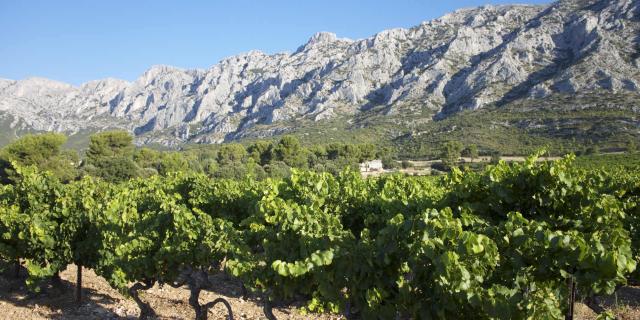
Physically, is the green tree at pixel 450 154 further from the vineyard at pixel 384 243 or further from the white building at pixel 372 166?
the vineyard at pixel 384 243

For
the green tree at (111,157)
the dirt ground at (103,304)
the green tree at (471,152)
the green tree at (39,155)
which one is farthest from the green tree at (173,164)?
the green tree at (471,152)

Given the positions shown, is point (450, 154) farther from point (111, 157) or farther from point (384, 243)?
point (384, 243)

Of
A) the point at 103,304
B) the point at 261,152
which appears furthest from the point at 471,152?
the point at 103,304

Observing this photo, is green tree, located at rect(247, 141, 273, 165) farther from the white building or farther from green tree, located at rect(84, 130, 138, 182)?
green tree, located at rect(84, 130, 138, 182)

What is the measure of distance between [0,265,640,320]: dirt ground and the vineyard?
116cm

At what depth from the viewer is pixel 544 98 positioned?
110 metres

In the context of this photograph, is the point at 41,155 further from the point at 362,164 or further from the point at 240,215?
the point at 362,164

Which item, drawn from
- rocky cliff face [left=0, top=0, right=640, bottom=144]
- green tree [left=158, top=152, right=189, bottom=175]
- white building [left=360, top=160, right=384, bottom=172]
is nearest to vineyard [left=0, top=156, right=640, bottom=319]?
green tree [left=158, top=152, right=189, bottom=175]

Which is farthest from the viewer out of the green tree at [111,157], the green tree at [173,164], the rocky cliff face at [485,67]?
the rocky cliff face at [485,67]

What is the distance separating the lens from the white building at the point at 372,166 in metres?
77.8

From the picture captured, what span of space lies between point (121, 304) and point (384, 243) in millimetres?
10520

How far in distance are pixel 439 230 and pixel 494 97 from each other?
135 m

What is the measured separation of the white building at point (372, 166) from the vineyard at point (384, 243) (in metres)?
65.7

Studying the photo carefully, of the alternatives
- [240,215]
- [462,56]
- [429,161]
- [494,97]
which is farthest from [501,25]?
[240,215]
